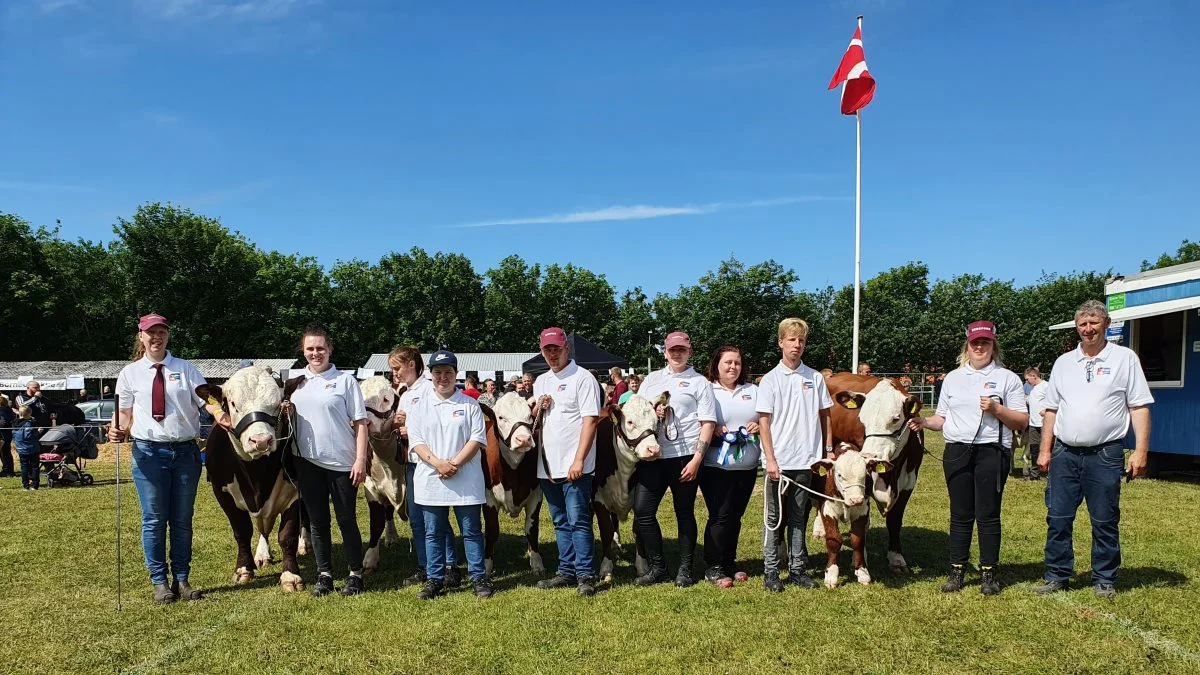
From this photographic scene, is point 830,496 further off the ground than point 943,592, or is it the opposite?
point 830,496

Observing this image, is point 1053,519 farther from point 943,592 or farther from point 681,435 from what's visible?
point 681,435

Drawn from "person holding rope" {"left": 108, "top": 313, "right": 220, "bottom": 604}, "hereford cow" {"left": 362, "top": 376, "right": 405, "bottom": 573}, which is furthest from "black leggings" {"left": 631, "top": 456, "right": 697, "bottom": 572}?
"person holding rope" {"left": 108, "top": 313, "right": 220, "bottom": 604}

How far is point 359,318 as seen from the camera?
50812 millimetres

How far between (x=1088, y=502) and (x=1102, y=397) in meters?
0.82

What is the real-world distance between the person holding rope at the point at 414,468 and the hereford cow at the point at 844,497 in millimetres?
2910

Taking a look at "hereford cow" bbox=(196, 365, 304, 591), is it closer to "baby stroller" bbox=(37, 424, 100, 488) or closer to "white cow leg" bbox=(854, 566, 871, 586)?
"white cow leg" bbox=(854, 566, 871, 586)

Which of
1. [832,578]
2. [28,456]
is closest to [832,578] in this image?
[832,578]

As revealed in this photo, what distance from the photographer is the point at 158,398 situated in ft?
17.9

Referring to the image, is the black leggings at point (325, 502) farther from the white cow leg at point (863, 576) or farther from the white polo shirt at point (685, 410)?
the white cow leg at point (863, 576)

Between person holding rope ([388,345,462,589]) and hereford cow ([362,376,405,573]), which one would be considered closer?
person holding rope ([388,345,462,589])

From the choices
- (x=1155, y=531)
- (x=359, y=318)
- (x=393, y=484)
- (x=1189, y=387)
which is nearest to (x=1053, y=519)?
(x=1155, y=531)

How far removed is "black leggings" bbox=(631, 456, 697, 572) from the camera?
5.76 meters

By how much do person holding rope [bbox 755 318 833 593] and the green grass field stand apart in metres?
0.55

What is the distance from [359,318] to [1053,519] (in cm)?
4945
